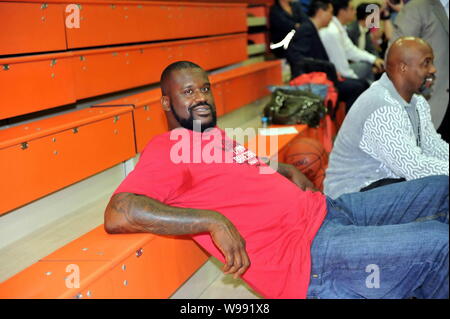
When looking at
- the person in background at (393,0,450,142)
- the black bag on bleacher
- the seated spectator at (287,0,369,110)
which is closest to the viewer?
the person in background at (393,0,450,142)

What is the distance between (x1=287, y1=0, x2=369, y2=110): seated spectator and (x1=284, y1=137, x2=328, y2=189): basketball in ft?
6.69

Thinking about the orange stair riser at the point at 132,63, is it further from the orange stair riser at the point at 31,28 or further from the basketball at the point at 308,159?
the basketball at the point at 308,159

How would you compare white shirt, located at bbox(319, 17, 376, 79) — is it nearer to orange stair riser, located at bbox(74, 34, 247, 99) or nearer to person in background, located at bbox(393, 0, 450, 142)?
orange stair riser, located at bbox(74, 34, 247, 99)

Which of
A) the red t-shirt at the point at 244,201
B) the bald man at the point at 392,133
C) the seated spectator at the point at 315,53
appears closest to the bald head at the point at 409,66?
the bald man at the point at 392,133

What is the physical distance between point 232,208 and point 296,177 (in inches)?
25.1

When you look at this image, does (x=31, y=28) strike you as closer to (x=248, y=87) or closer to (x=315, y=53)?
(x=248, y=87)

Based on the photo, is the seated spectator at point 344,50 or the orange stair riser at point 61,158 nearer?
the orange stair riser at point 61,158

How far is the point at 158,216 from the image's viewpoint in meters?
1.77

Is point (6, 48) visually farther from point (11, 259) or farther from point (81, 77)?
point (11, 259)

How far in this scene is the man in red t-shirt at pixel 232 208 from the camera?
70.9 inches

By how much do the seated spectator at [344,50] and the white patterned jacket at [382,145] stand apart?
323 cm

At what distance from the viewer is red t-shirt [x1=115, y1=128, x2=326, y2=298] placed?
1.88 metres

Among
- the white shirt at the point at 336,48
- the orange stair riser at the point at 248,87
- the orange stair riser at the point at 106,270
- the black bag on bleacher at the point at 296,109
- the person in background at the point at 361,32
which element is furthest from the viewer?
the person in background at the point at 361,32

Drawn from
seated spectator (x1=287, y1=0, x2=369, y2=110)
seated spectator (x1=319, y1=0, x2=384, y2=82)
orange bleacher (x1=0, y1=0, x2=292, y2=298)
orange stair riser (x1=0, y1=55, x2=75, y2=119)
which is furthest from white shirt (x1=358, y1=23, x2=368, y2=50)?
orange stair riser (x1=0, y1=55, x2=75, y2=119)
